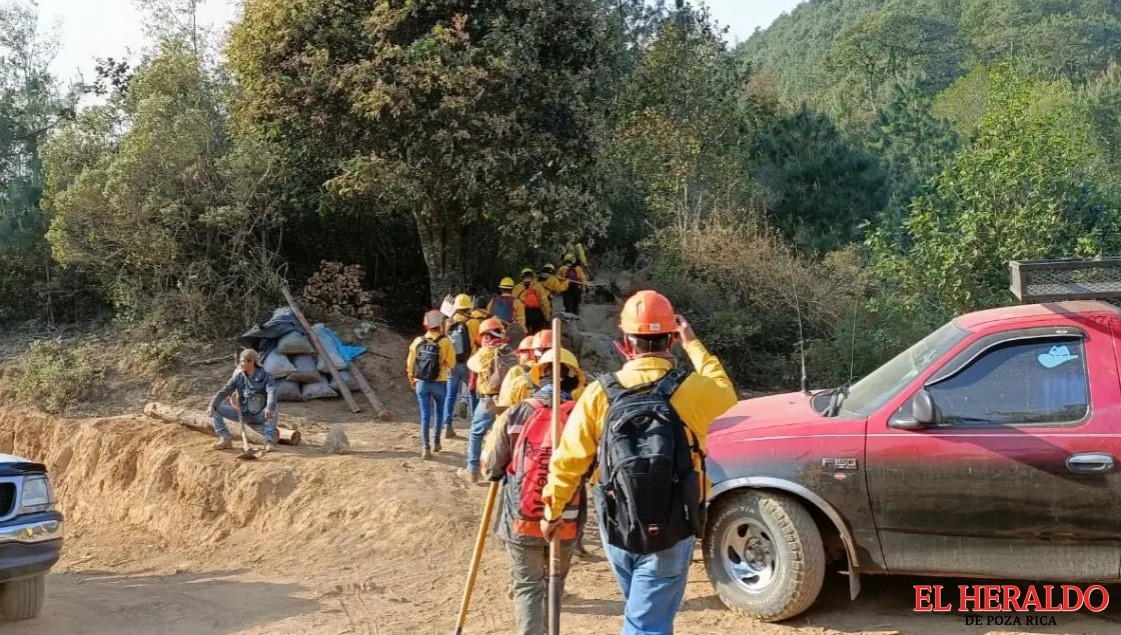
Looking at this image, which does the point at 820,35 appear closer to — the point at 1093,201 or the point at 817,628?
the point at 1093,201

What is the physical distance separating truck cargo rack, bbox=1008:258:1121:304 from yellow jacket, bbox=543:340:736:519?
2.82m

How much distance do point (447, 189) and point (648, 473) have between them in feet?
35.6

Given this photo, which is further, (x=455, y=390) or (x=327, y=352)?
(x=327, y=352)

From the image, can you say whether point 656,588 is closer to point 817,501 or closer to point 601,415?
point 601,415

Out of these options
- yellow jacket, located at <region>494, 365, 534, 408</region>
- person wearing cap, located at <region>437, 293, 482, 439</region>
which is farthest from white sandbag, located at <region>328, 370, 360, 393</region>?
yellow jacket, located at <region>494, 365, 534, 408</region>

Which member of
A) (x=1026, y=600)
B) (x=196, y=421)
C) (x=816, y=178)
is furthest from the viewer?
(x=816, y=178)

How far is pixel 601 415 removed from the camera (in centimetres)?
422

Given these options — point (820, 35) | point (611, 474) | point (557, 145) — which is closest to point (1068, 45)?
point (820, 35)

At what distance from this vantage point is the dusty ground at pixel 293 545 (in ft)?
22.1

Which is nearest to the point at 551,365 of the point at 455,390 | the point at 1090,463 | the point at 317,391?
the point at 1090,463

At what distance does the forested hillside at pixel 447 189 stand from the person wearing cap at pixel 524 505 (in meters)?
8.70

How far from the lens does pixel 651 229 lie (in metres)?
19.9

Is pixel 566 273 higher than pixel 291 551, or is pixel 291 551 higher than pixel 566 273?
pixel 566 273

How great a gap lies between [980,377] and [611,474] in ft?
9.86
